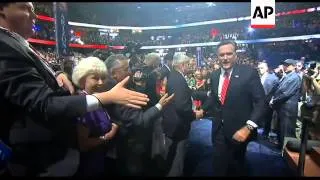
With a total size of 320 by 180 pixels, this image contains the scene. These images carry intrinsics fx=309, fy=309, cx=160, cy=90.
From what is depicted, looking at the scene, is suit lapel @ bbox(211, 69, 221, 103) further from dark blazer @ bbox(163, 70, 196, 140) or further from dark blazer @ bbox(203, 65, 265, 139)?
dark blazer @ bbox(163, 70, 196, 140)

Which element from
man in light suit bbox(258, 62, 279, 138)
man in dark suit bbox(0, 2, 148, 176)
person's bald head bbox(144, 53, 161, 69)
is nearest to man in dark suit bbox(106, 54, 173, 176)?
person's bald head bbox(144, 53, 161, 69)

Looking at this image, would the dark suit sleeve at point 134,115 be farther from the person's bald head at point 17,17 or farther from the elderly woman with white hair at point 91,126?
the person's bald head at point 17,17

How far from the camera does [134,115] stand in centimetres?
217

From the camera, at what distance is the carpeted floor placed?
10.1ft

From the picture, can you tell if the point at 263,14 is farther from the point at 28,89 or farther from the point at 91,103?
the point at 28,89

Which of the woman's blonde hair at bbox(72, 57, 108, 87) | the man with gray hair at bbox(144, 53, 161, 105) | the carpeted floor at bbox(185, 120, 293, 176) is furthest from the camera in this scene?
the carpeted floor at bbox(185, 120, 293, 176)

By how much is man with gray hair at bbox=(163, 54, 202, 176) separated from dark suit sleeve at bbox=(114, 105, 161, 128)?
0.39m

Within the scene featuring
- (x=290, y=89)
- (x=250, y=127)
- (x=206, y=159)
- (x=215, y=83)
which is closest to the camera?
(x=250, y=127)

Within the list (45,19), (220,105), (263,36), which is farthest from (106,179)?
(263,36)

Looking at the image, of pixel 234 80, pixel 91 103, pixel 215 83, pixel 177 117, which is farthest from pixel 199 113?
pixel 91 103

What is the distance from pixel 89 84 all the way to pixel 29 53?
0.54 m

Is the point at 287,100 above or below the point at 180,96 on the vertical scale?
below

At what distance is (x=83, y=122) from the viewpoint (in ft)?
5.65

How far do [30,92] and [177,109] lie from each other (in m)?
1.53
